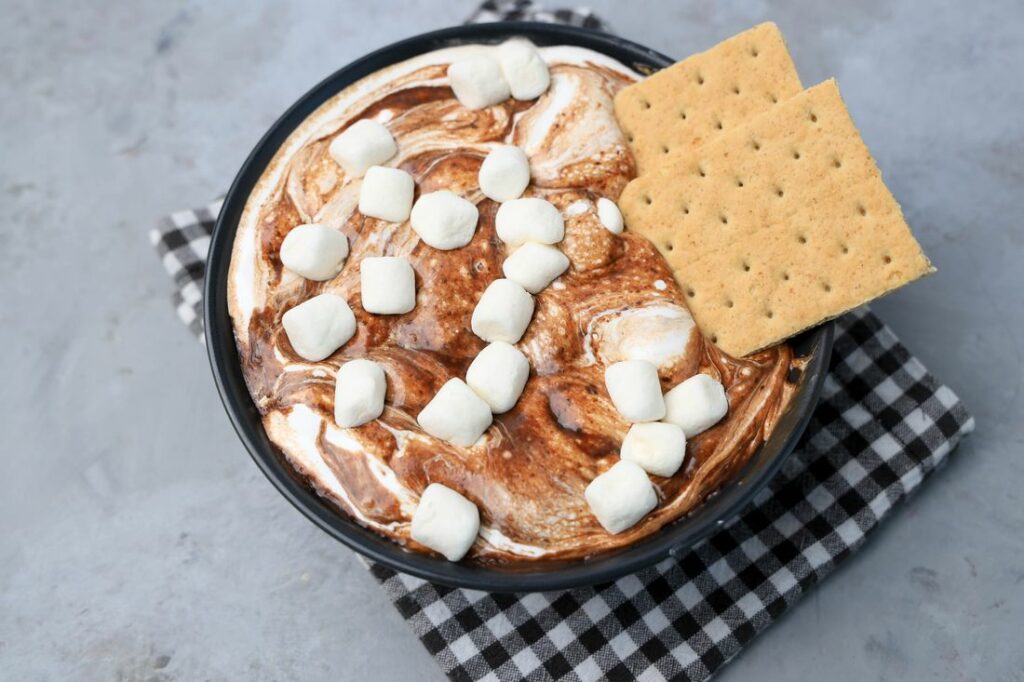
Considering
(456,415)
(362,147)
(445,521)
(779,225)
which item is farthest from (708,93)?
(445,521)

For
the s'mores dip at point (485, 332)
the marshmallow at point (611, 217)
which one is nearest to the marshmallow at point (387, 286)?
the s'mores dip at point (485, 332)

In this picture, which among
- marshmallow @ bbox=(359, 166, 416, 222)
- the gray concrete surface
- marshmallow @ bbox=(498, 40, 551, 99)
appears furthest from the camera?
the gray concrete surface

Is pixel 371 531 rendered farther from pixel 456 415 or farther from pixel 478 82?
pixel 478 82

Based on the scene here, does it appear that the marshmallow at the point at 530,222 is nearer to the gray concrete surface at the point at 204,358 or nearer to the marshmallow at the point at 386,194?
the marshmallow at the point at 386,194

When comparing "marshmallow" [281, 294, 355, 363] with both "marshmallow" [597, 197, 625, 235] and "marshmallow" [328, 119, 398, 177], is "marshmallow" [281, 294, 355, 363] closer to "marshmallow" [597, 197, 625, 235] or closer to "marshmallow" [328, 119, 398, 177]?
"marshmallow" [328, 119, 398, 177]

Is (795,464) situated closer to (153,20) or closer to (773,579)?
(773,579)

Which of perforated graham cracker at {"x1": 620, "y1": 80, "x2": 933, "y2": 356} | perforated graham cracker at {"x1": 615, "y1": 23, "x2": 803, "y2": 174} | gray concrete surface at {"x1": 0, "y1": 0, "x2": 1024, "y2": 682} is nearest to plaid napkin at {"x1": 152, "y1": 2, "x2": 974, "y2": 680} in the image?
gray concrete surface at {"x1": 0, "y1": 0, "x2": 1024, "y2": 682}
